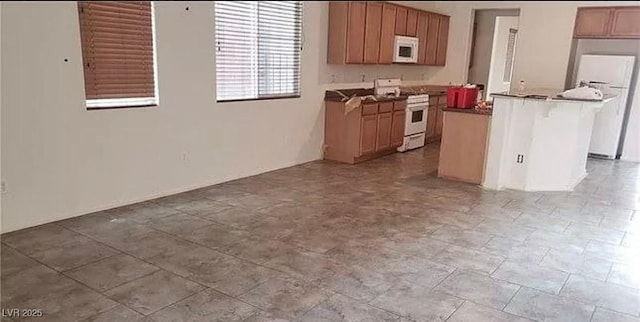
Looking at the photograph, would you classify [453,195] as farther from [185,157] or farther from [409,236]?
[185,157]

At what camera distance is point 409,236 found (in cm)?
342

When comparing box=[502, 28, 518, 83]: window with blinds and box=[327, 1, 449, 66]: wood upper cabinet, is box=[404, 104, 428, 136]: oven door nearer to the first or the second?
box=[327, 1, 449, 66]: wood upper cabinet

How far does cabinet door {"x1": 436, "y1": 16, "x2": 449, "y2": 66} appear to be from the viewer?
7812 mm

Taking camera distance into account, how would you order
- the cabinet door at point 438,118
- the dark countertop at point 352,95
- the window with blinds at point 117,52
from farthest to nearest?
the cabinet door at point 438,118, the dark countertop at point 352,95, the window with blinds at point 117,52

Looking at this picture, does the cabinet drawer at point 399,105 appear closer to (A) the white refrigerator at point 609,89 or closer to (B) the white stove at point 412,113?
(B) the white stove at point 412,113

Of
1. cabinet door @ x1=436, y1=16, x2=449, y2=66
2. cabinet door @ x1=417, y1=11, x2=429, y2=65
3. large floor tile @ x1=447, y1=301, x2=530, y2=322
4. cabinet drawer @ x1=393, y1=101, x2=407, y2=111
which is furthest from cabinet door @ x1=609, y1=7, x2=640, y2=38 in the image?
large floor tile @ x1=447, y1=301, x2=530, y2=322

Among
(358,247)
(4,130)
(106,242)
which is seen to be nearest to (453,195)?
(358,247)

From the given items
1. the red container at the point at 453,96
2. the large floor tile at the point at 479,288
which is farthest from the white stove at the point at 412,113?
the large floor tile at the point at 479,288

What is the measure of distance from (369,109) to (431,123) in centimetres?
208

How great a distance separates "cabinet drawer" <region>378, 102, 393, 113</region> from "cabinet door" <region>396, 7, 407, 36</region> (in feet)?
3.77

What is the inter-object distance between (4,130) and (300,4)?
3.40 m

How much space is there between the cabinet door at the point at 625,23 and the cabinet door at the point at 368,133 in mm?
3735

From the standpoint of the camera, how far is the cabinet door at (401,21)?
6.51 metres

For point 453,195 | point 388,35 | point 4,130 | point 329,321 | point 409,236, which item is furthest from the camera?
point 388,35
